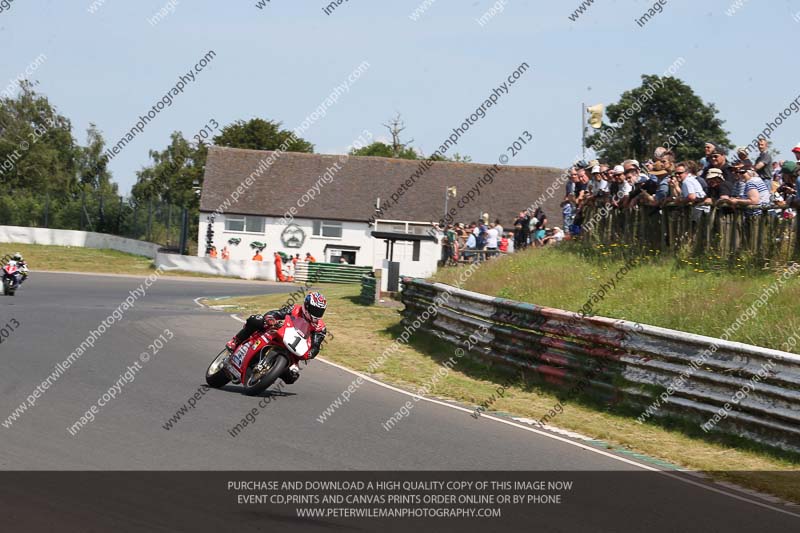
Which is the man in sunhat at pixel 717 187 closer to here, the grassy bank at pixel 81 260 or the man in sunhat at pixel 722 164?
the man in sunhat at pixel 722 164

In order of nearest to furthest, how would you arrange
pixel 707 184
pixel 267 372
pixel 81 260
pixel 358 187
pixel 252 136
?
pixel 267 372 < pixel 707 184 < pixel 81 260 < pixel 358 187 < pixel 252 136

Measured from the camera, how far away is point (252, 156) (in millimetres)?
66125

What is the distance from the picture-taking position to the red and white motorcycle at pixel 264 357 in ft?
38.6

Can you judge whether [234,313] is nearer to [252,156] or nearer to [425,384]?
[425,384]

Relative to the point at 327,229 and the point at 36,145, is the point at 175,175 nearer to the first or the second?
the point at 36,145

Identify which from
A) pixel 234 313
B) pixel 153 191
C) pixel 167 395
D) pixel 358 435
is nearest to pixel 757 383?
pixel 358 435

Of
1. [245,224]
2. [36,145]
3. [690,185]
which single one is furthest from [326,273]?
[36,145]

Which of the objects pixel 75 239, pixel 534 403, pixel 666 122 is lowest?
pixel 534 403

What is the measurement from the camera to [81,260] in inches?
2047

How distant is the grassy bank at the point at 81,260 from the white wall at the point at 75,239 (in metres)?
0.60

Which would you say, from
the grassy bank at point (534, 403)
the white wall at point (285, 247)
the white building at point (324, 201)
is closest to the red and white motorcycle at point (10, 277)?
the grassy bank at point (534, 403)

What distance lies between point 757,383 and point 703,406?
0.87 meters

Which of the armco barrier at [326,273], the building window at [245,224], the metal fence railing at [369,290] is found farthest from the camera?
the building window at [245,224]

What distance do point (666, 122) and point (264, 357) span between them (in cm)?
5780
